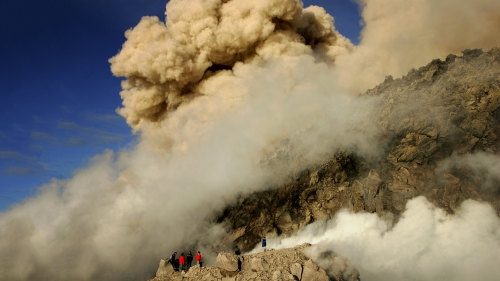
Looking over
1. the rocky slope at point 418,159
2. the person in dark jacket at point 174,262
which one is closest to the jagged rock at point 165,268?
the person in dark jacket at point 174,262

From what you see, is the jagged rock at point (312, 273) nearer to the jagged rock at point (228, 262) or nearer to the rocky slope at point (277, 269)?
the rocky slope at point (277, 269)

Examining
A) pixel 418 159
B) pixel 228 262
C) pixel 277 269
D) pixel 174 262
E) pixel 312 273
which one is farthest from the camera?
pixel 174 262

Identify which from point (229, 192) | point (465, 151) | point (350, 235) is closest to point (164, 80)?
point (229, 192)

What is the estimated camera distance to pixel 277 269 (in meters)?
17.7

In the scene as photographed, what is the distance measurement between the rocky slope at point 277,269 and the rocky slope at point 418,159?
6.05m

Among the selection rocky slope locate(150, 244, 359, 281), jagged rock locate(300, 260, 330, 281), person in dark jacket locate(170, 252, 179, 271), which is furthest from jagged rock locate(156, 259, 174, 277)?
jagged rock locate(300, 260, 330, 281)

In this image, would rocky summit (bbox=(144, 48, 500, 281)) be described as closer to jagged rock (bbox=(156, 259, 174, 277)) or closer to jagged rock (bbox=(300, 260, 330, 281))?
jagged rock (bbox=(156, 259, 174, 277))

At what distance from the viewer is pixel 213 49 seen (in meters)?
36.1

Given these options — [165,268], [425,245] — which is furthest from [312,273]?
[165,268]

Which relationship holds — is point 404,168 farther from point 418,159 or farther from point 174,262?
point 174,262

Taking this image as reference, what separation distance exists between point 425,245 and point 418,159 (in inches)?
229

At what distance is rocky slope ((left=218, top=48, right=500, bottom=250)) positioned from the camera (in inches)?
861

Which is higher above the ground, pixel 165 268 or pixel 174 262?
pixel 174 262

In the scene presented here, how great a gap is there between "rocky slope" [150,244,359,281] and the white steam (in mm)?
800
